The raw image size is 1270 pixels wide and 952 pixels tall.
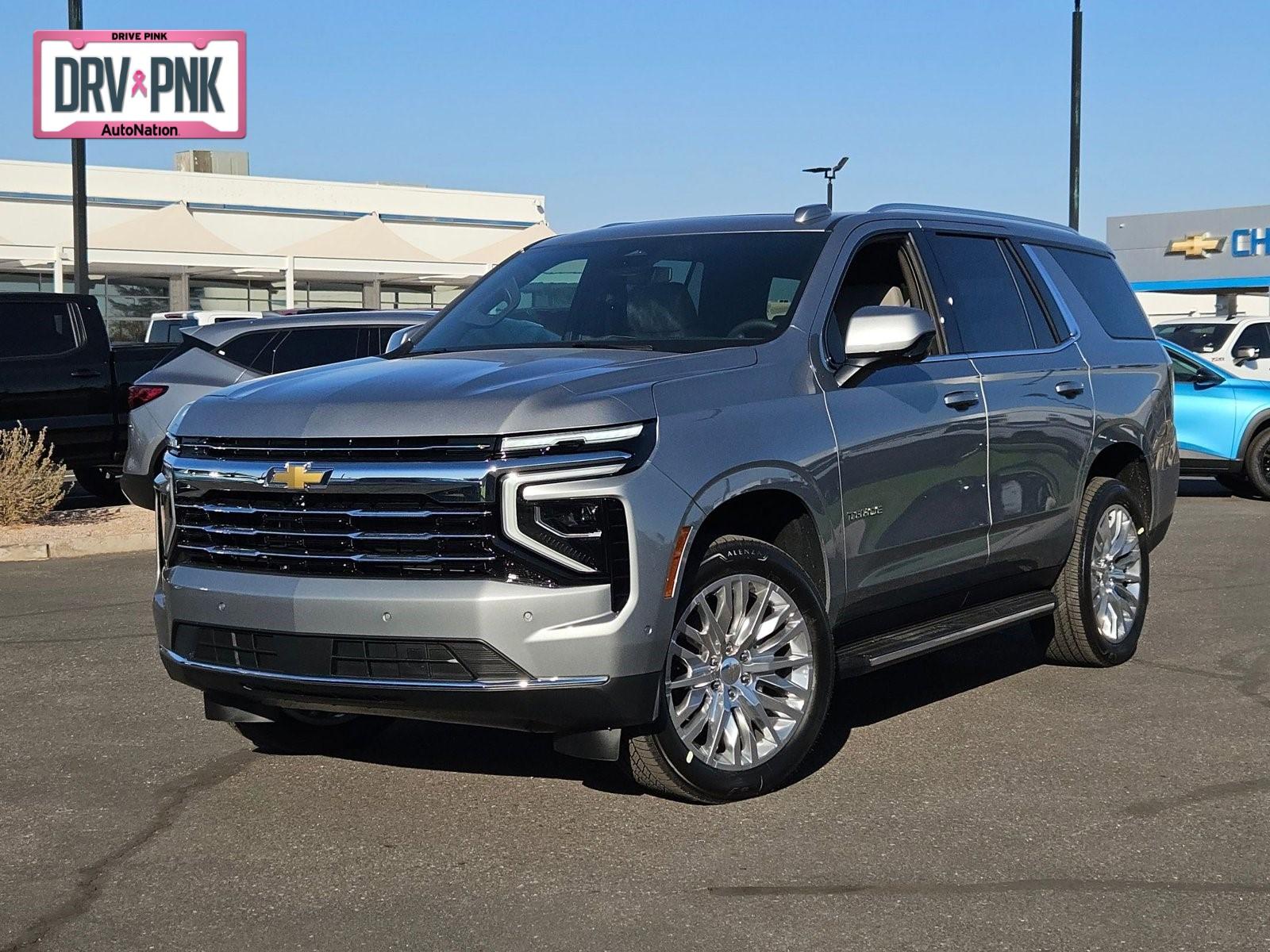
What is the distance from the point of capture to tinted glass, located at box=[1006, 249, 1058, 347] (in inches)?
295

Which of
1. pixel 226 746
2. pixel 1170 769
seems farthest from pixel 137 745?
pixel 1170 769

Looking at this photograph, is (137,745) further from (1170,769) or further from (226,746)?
(1170,769)

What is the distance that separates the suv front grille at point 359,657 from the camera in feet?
16.0

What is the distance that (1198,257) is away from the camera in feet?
185

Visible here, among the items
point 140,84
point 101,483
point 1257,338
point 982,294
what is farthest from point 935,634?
point 140,84

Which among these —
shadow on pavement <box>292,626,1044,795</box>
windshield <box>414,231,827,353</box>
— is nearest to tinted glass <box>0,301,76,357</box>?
windshield <box>414,231,827,353</box>

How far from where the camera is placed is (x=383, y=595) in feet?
16.2

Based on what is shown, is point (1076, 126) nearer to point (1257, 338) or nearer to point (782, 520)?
point (1257, 338)

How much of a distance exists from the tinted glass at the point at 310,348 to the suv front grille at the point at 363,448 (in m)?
8.19

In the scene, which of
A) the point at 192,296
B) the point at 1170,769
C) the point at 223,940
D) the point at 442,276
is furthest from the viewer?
the point at 192,296

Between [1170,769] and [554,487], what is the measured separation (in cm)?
257

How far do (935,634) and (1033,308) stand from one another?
189 cm

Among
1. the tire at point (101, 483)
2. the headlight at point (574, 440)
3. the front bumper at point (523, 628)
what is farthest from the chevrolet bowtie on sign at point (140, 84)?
the headlight at point (574, 440)

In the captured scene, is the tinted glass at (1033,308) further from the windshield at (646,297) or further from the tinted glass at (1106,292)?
the windshield at (646,297)
